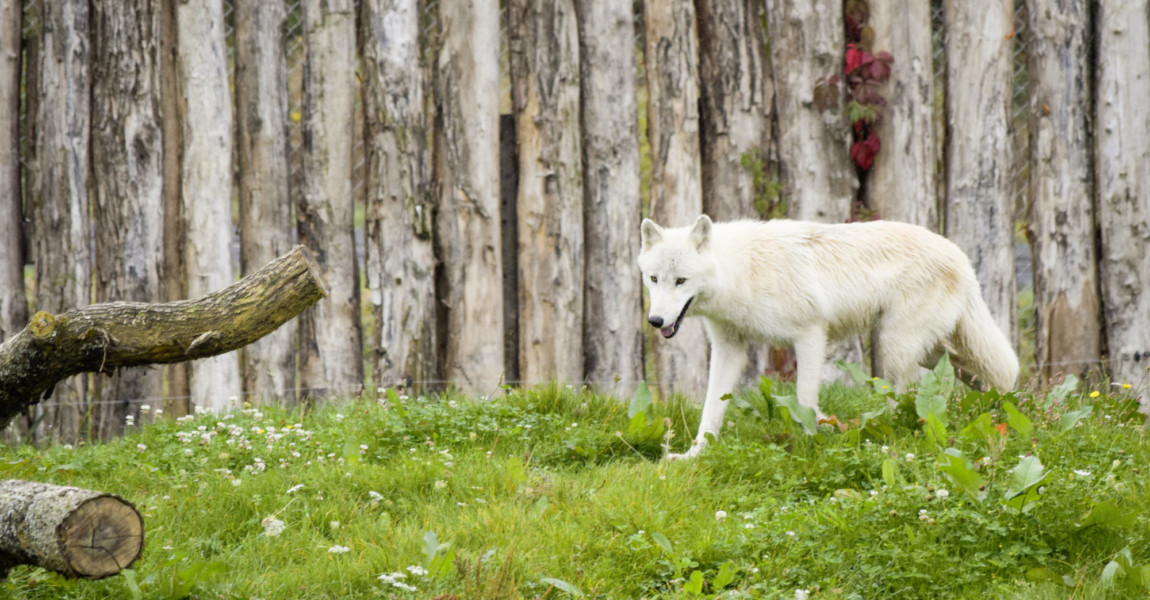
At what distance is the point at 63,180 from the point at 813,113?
18.2ft

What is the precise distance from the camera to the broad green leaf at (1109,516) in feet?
12.5

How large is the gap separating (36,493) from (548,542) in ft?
6.32

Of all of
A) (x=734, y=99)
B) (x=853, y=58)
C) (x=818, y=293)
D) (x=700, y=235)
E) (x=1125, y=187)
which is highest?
(x=853, y=58)

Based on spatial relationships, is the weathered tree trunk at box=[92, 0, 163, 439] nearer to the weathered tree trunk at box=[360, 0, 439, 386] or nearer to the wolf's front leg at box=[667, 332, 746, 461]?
the weathered tree trunk at box=[360, 0, 439, 386]

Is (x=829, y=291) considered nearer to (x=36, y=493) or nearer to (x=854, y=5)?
(x=854, y=5)

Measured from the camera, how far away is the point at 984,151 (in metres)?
7.24

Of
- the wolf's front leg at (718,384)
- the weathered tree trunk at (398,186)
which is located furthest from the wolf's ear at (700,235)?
the weathered tree trunk at (398,186)

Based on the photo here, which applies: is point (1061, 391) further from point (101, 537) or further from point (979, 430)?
point (101, 537)

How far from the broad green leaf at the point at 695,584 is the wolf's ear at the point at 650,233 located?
267 cm

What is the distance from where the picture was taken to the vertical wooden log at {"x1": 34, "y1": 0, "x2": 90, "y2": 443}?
22.4 ft

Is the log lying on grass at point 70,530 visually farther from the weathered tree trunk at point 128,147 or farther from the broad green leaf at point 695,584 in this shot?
the weathered tree trunk at point 128,147

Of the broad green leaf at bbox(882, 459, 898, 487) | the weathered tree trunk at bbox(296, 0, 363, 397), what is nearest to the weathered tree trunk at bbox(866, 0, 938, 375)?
the broad green leaf at bbox(882, 459, 898, 487)

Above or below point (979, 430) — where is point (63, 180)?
above

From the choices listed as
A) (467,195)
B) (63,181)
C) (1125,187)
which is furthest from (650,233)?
(63,181)
